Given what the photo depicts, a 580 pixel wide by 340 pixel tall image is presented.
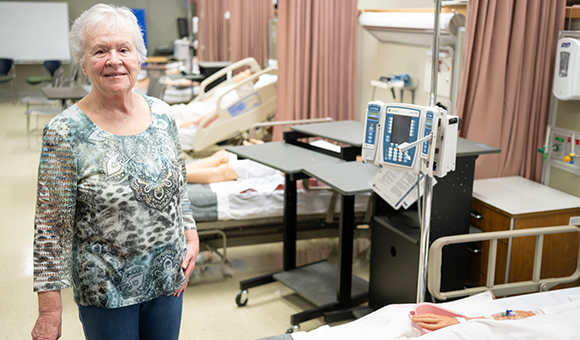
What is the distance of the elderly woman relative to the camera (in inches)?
54.0

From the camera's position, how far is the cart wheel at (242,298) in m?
3.20

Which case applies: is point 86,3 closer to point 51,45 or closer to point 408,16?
point 51,45

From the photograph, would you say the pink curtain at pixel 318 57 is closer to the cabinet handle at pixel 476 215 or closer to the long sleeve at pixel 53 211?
the cabinet handle at pixel 476 215

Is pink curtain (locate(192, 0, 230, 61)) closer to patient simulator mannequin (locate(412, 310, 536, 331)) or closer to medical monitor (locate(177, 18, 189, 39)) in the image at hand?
medical monitor (locate(177, 18, 189, 39))

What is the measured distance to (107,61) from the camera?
1418mm

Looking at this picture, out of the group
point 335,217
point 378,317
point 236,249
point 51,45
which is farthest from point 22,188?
point 51,45

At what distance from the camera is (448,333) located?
5.43ft

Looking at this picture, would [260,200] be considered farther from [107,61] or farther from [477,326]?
[107,61]

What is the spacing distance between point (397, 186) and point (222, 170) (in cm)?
177

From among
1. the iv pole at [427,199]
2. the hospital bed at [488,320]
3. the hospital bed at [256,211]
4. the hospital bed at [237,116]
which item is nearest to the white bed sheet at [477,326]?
the hospital bed at [488,320]

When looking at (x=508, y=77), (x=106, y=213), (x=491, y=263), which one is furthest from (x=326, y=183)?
(x=106, y=213)

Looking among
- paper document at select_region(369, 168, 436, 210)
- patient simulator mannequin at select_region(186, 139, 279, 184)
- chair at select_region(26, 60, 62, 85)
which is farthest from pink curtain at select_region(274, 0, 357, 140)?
chair at select_region(26, 60, 62, 85)

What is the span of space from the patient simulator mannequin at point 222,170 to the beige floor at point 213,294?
2.02 feet

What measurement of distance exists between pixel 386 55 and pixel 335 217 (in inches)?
58.4
